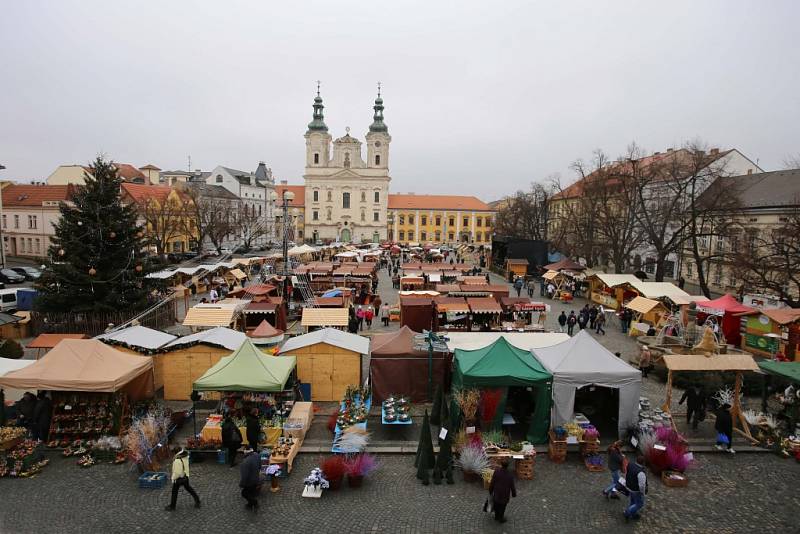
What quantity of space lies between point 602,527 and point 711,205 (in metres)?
25.3

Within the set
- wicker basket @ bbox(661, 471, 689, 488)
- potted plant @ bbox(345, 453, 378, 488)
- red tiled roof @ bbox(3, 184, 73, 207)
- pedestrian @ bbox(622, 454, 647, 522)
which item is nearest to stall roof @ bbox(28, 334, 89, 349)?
potted plant @ bbox(345, 453, 378, 488)

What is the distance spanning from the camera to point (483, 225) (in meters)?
87.8

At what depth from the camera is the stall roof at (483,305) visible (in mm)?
18984

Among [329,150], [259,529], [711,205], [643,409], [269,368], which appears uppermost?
[329,150]

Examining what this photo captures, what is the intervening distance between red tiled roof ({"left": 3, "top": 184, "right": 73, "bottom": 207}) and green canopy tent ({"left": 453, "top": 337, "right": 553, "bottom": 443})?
43058mm

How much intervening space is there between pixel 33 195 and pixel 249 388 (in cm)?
4448

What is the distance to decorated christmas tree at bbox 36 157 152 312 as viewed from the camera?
17.7 metres

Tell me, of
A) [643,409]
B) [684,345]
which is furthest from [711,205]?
[643,409]

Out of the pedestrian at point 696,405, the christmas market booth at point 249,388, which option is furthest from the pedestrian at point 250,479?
the pedestrian at point 696,405

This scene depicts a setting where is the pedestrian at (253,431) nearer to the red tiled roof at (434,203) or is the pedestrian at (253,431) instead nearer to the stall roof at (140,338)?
the stall roof at (140,338)

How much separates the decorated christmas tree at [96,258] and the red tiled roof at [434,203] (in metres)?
68.9

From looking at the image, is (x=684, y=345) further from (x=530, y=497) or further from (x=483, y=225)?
(x=483, y=225)

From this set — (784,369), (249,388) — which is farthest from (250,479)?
(784,369)

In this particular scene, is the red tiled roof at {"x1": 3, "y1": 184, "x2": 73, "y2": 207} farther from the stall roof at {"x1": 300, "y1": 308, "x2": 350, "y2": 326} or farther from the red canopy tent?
the red canopy tent
